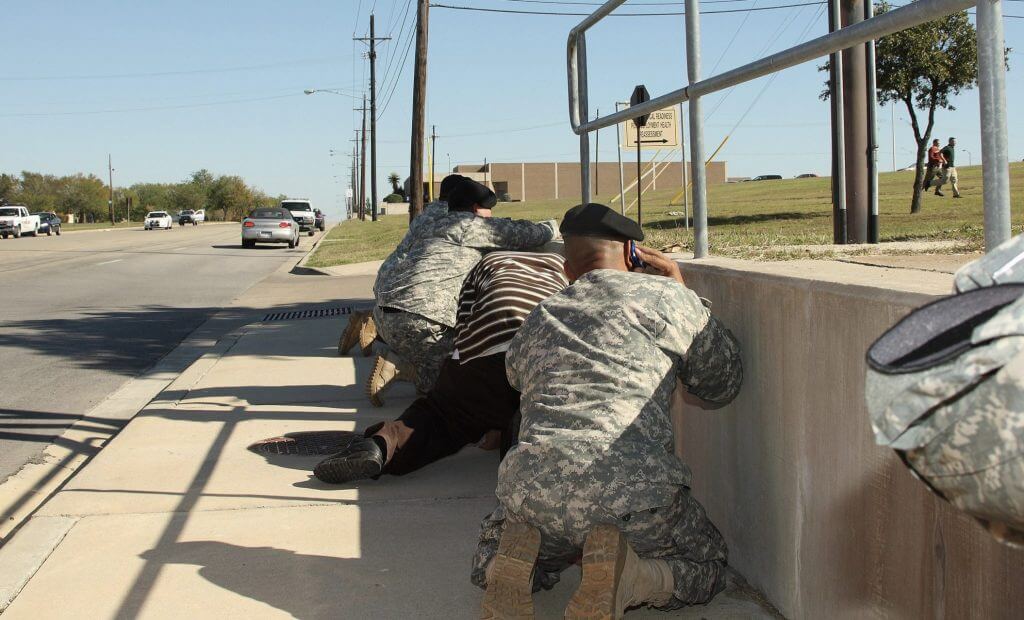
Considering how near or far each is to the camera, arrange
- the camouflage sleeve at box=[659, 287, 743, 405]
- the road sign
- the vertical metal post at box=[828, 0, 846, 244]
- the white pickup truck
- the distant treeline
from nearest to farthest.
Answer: the camouflage sleeve at box=[659, 287, 743, 405], the vertical metal post at box=[828, 0, 846, 244], the road sign, the white pickup truck, the distant treeline

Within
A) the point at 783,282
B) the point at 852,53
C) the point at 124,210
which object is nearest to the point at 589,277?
the point at 783,282

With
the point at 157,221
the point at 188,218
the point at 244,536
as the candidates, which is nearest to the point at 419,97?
the point at 244,536

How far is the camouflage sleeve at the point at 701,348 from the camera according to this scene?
327cm

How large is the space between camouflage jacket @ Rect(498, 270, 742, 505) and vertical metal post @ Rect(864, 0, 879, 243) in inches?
227

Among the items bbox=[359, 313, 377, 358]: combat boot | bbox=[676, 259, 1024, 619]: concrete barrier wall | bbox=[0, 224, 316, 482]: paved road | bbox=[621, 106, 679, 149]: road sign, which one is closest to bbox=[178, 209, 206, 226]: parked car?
bbox=[0, 224, 316, 482]: paved road

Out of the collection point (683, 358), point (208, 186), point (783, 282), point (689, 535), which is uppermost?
point (208, 186)

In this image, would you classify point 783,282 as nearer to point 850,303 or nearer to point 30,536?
point 850,303

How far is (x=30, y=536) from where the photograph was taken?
441cm

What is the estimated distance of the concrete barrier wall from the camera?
238cm

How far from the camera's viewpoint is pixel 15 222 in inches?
2069

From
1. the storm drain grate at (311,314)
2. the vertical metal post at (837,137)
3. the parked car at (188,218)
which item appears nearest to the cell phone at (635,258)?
the vertical metal post at (837,137)

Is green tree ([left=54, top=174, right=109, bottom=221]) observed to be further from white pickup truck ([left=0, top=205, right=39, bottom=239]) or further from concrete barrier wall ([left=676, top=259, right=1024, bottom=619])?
concrete barrier wall ([left=676, top=259, right=1024, bottom=619])

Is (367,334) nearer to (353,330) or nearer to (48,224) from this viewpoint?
(353,330)

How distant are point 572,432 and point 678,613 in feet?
2.82
